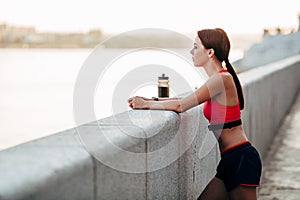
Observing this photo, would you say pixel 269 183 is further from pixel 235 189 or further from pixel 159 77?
pixel 235 189

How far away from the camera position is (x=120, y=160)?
3.05 metres

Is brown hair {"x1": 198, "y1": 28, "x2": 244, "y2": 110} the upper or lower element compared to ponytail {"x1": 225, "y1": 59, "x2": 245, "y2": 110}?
upper

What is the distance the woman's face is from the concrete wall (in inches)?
13.6

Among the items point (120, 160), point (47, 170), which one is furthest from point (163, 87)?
point (47, 170)

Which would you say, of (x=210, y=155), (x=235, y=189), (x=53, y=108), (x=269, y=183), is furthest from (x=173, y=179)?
(x=53, y=108)

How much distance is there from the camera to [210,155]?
526 cm

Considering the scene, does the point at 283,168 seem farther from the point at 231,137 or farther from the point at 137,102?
the point at 137,102

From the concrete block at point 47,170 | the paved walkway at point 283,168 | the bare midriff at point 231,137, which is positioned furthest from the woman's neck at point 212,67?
the paved walkway at point 283,168

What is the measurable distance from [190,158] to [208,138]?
0.62m

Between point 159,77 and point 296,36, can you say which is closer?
point 159,77

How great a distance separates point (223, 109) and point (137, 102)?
0.54 m

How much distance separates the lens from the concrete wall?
7.59 ft

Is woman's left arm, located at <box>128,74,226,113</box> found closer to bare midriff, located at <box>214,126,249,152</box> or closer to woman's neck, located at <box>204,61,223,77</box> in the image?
woman's neck, located at <box>204,61,223,77</box>

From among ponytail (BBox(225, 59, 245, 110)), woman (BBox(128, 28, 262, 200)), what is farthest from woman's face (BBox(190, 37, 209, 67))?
ponytail (BBox(225, 59, 245, 110))
